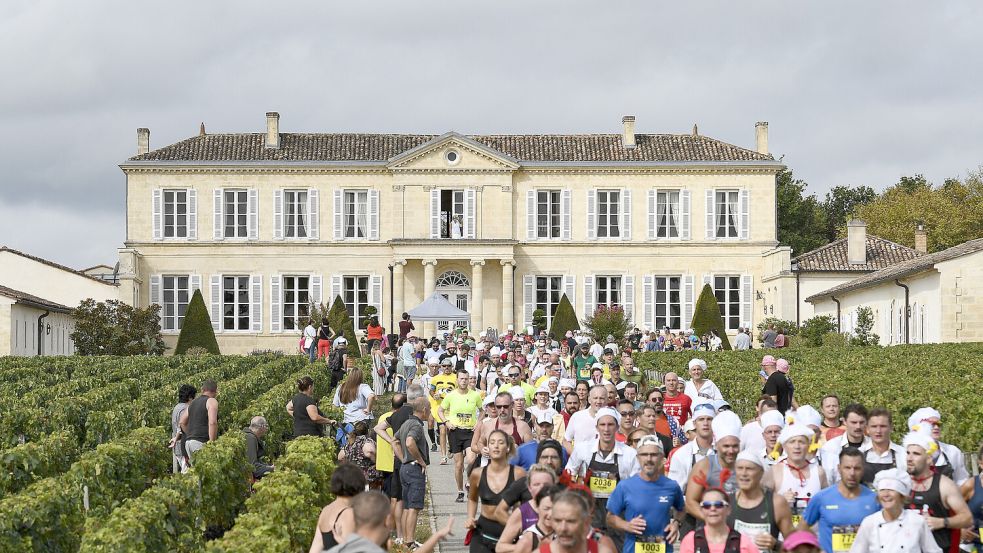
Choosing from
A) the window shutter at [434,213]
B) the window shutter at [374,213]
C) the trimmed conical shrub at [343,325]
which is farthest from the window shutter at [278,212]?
the trimmed conical shrub at [343,325]

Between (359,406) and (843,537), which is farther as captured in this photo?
(359,406)

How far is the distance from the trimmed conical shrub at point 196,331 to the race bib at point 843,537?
133 feet

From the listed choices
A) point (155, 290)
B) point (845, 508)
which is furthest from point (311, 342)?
point (845, 508)

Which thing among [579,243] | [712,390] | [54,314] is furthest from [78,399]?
[579,243]

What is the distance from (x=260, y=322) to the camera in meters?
52.8

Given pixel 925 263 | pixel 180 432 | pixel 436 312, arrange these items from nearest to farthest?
pixel 180 432 → pixel 925 263 → pixel 436 312

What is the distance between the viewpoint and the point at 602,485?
1029 centimetres

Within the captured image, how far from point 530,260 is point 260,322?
10858 millimetres

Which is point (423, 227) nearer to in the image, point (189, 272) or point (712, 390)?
point (189, 272)

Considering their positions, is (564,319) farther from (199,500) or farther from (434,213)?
(199,500)

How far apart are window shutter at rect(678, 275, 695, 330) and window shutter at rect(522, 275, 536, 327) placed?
590 cm

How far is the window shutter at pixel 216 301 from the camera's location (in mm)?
52781

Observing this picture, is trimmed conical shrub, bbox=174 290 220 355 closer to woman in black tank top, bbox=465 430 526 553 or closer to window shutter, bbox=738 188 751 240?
window shutter, bbox=738 188 751 240

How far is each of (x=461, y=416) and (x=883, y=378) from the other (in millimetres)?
7596
